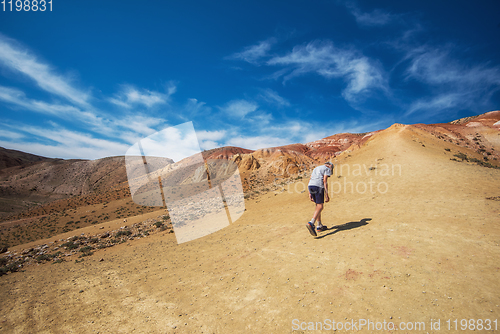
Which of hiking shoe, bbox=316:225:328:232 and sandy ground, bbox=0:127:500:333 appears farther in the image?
hiking shoe, bbox=316:225:328:232

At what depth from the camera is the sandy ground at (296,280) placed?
3.26 m

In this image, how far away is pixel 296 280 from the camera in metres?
4.35

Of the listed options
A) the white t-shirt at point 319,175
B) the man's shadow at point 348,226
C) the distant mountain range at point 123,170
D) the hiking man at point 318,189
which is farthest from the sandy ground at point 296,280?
the distant mountain range at point 123,170

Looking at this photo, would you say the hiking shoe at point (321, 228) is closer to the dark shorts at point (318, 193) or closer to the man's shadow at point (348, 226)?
the man's shadow at point (348, 226)

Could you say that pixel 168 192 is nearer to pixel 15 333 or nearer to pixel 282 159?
pixel 282 159

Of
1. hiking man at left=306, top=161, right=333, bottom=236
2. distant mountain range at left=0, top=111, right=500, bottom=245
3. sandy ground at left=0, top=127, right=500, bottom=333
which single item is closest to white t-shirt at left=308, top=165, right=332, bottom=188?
hiking man at left=306, top=161, right=333, bottom=236

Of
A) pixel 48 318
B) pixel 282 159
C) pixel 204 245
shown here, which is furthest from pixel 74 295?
pixel 282 159

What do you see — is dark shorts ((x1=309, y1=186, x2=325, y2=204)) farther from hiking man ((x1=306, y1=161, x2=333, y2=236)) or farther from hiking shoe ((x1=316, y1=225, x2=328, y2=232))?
hiking shoe ((x1=316, y1=225, x2=328, y2=232))

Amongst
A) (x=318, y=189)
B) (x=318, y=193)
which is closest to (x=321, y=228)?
(x=318, y=193)

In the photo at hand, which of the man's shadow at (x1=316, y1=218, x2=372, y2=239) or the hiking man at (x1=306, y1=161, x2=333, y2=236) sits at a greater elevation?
the hiking man at (x1=306, y1=161, x2=333, y2=236)

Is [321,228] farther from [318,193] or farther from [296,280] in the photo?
[296,280]

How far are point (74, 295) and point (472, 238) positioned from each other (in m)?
10.8

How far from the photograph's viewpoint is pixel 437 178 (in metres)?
12.0

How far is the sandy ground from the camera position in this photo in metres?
3.26
